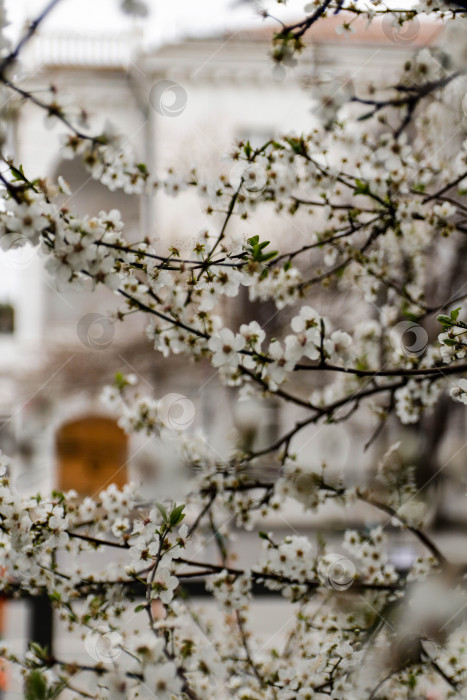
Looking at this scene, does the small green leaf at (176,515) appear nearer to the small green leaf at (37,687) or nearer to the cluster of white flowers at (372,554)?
the small green leaf at (37,687)

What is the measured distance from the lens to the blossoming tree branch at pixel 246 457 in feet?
2.32

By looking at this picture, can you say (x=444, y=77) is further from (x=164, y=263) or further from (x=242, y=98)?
(x=242, y=98)

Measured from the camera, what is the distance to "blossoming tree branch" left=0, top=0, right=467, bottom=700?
71 centimetres

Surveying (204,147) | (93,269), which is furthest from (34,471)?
(93,269)

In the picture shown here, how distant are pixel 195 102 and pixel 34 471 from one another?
3900mm

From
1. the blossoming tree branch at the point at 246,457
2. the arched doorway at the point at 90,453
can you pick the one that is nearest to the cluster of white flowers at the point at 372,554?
the blossoming tree branch at the point at 246,457

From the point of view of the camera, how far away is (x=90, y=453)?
795cm

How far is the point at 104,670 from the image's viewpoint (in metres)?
0.66

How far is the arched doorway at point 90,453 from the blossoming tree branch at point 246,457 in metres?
6.06

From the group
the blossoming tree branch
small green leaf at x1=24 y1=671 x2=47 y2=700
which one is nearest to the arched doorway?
the blossoming tree branch

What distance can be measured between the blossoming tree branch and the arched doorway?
6.06 metres

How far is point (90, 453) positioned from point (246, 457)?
6961 millimetres

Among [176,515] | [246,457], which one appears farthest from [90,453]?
[176,515]

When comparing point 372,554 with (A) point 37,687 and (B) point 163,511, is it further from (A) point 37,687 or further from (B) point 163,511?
(A) point 37,687
